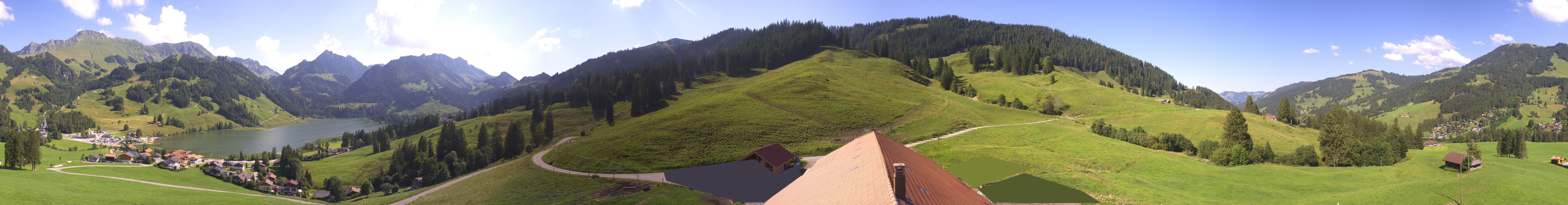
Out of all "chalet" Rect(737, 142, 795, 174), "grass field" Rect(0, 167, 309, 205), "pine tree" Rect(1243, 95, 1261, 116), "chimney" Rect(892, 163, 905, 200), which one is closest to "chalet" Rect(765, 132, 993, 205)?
"chimney" Rect(892, 163, 905, 200)

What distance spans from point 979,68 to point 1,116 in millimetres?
326950

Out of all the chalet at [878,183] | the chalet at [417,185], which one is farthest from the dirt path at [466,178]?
the chalet at [878,183]

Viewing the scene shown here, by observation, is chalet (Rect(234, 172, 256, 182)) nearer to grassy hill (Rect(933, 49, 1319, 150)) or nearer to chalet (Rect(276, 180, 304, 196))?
chalet (Rect(276, 180, 304, 196))

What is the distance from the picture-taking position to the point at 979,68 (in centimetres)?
16050

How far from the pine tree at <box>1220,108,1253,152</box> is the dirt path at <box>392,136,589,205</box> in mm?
57379

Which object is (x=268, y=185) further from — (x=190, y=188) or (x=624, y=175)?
(x=624, y=175)

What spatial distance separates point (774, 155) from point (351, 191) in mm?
82707

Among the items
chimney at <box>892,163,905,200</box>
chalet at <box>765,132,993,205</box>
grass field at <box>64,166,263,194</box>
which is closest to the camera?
chimney at <box>892,163,905,200</box>

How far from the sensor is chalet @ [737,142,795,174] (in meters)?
34.4

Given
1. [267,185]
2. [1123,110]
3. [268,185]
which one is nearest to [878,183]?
[1123,110]

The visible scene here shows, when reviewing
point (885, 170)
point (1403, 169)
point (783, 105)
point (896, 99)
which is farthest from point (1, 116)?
point (1403, 169)

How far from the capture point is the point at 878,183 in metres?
18.2

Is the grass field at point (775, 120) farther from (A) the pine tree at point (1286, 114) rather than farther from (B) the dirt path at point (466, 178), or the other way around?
(A) the pine tree at point (1286, 114)

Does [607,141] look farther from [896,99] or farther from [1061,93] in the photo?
[1061,93]
